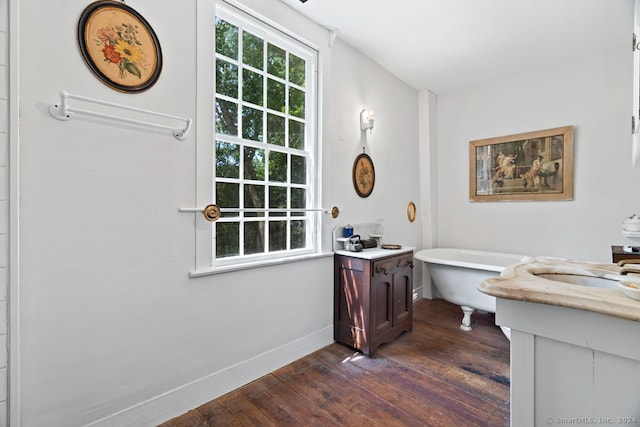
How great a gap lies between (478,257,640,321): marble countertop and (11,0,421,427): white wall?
1527mm

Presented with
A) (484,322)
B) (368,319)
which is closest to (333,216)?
(368,319)

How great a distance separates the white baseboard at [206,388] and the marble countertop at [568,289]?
5.39ft

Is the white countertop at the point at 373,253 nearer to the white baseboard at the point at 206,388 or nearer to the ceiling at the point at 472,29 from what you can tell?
the white baseboard at the point at 206,388

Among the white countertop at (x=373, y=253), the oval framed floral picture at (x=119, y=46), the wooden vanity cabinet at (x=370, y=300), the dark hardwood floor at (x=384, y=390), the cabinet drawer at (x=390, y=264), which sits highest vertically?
the oval framed floral picture at (x=119, y=46)

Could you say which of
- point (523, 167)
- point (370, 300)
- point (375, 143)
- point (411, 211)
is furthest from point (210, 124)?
point (523, 167)

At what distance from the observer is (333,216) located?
262cm

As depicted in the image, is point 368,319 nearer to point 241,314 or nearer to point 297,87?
point 241,314

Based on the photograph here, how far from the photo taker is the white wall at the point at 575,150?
2.86 metres

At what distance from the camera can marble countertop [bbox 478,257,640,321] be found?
2.76ft

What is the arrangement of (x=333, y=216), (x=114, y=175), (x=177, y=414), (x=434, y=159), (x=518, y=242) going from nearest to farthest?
1. (x=114, y=175)
2. (x=177, y=414)
3. (x=333, y=216)
4. (x=518, y=242)
5. (x=434, y=159)

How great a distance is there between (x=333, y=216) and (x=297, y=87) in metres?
1.15

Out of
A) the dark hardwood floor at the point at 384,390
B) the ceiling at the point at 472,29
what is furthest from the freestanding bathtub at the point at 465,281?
the ceiling at the point at 472,29

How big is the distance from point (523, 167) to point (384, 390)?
2995 millimetres

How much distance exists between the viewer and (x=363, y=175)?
3.00m
